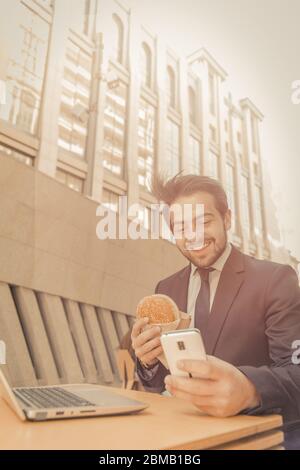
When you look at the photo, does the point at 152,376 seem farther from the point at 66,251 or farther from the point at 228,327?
the point at 66,251

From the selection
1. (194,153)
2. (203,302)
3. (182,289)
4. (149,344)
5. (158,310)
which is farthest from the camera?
(194,153)

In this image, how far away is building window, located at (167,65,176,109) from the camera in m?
3.22

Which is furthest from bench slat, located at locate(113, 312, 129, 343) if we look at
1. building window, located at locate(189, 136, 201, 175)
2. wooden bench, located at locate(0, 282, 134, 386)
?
building window, located at locate(189, 136, 201, 175)

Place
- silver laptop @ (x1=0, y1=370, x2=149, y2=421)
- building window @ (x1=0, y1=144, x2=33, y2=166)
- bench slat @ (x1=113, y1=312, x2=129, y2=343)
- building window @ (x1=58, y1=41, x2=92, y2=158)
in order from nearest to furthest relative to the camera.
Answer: silver laptop @ (x1=0, y1=370, x2=149, y2=421) → bench slat @ (x1=113, y1=312, x2=129, y2=343) → building window @ (x1=0, y1=144, x2=33, y2=166) → building window @ (x1=58, y1=41, x2=92, y2=158)

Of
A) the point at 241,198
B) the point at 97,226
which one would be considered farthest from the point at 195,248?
the point at 97,226

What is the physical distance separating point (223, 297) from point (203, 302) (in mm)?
145

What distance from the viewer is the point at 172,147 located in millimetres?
3121

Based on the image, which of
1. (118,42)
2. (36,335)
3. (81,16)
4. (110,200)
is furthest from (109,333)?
(81,16)

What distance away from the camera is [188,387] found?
27.6 inches

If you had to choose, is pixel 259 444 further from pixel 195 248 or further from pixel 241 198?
pixel 241 198

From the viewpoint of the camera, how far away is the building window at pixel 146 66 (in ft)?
10.5
